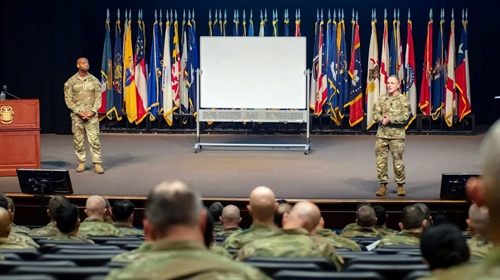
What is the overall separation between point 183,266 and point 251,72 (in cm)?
1041

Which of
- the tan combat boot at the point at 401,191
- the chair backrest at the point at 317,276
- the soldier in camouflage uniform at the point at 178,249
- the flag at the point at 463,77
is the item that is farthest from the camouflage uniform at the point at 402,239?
the flag at the point at 463,77

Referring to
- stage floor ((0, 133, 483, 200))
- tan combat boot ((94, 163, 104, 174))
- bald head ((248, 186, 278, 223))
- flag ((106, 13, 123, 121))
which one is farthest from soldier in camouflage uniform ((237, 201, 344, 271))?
flag ((106, 13, 123, 121))

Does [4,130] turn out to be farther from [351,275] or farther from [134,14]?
[351,275]

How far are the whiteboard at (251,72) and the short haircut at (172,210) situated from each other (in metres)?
9.85

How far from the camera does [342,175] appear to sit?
9.40 metres

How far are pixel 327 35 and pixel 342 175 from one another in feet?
16.3

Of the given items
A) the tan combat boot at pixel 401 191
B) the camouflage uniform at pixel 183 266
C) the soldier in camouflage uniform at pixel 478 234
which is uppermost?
the camouflage uniform at pixel 183 266

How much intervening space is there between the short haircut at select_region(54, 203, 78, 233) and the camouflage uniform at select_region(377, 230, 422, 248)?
6.25 ft

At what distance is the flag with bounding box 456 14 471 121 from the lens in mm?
13555

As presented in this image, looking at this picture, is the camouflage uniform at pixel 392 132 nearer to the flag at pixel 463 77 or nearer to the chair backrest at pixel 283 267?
the chair backrest at pixel 283 267

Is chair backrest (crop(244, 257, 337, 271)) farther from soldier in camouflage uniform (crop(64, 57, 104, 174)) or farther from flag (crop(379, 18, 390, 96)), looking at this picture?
flag (crop(379, 18, 390, 96))

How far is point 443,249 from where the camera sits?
282 centimetres

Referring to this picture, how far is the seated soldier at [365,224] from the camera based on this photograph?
228 inches

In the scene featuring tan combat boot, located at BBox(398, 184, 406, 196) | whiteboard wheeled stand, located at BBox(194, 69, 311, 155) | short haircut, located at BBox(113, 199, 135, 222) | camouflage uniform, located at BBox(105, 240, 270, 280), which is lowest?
tan combat boot, located at BBox(398, 184, 406, 196)
